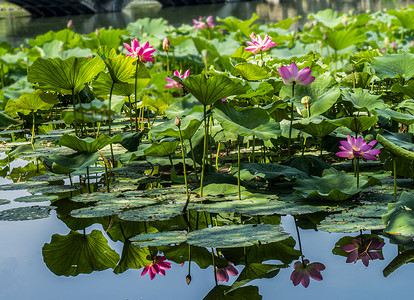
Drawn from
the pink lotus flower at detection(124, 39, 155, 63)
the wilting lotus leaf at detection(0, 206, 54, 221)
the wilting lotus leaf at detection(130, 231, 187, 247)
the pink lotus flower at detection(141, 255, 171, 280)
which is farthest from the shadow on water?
the pink lotus flower at detection(141, 255, 171, 280)

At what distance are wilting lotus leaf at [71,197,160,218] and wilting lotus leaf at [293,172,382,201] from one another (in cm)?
42

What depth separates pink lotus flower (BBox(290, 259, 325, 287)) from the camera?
3.34ft

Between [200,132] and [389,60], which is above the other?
[389,60]

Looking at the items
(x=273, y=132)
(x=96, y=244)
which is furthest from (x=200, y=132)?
(x=96, y=244)

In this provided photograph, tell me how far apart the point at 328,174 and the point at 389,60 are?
0.72 metres

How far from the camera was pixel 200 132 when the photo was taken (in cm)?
173

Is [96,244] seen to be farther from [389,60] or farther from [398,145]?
[389,60]

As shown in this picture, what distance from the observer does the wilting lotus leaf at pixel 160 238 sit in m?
1.20

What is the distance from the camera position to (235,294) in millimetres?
964

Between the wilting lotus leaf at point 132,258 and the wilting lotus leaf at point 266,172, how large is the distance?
431 mm

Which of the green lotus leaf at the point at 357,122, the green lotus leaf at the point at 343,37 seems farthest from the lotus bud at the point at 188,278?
the green lotus leaf at the point at 343,37

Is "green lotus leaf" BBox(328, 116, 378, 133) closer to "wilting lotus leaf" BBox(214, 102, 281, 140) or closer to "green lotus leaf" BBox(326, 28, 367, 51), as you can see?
"wilting lotus leaf" BBox(214, 102, 281, 140)

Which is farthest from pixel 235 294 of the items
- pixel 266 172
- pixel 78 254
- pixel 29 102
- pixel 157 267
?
pixel 29 102

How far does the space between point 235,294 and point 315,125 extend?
0.76 metres
